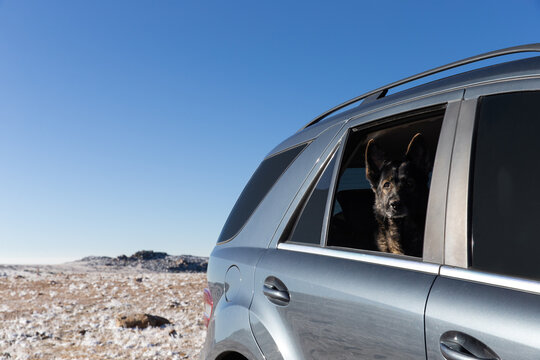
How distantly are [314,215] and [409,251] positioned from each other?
0.59 m

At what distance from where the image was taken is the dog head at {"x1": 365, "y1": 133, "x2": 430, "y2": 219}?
2750 mm

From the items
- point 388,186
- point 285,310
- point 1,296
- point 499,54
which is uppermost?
point 499,54

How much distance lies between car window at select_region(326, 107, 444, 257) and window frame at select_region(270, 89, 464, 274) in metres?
0.09

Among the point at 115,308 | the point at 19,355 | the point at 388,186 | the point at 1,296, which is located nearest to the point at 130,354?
the point at 19,355

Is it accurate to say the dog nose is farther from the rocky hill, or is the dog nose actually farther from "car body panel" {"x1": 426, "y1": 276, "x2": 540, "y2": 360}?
the rocky hill

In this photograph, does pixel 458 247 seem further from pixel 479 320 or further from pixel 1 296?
pixel 1 296

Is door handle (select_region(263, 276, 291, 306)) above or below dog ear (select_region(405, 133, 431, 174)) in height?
below

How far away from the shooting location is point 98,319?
28.0 feet

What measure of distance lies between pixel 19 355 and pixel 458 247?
6.20 meters

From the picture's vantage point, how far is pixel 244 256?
2672mm

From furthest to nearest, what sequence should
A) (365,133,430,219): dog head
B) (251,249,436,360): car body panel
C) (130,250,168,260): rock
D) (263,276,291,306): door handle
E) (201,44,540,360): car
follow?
1. (130,250,168,260): rock
2. (365,133,430,219): dog head
3. (263,276,291,306): door handle
4. (251,249,436,360): car body panel
5. (201,44,540,360): car

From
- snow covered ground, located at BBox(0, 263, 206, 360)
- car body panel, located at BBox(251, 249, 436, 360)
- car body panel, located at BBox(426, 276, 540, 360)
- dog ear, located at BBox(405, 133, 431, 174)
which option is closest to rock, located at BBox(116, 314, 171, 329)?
snow covered ground, located at BBox(0, 263, 206, 360)

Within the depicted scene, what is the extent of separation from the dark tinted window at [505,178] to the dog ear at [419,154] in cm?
91

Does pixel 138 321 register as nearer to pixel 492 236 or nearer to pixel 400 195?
pixel 400 195
